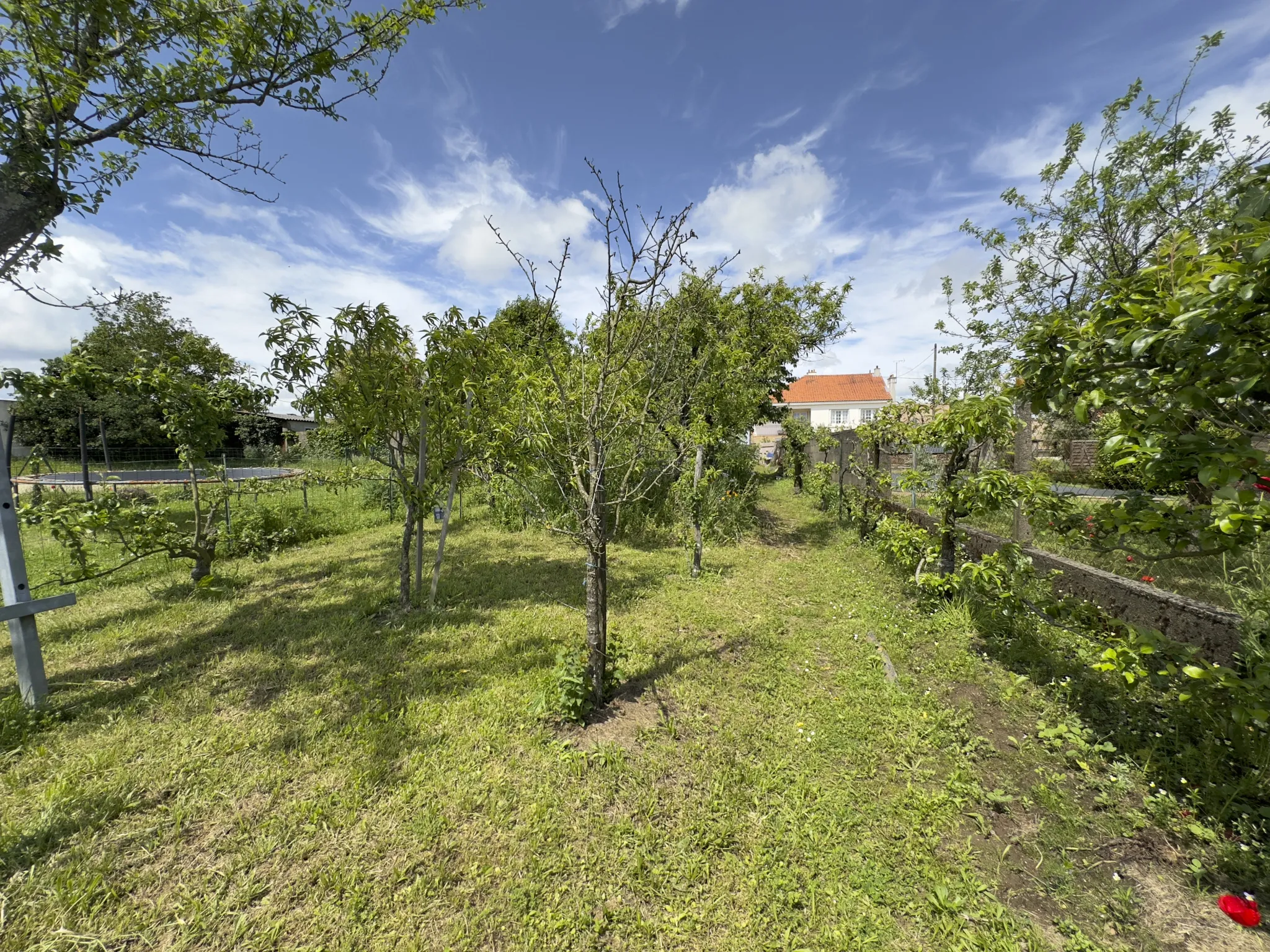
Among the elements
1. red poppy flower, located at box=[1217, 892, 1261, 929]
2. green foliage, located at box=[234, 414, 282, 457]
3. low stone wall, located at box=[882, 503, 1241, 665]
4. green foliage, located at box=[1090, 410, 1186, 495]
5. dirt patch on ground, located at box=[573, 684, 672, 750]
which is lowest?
dirt patch on ground, located at box=[573, 684, 672, 750]

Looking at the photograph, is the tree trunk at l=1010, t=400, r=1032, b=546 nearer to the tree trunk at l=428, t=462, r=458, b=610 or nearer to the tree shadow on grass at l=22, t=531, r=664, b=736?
the tree shadow on grass at l=22, t=531, r=664, b=736

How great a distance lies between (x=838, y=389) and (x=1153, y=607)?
49.6 meters

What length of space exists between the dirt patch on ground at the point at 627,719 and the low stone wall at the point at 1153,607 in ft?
10.5

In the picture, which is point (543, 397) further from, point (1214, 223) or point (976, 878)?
point (1214, 223)

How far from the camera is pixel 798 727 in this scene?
302 cm

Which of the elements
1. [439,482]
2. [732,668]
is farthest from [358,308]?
[732,668]

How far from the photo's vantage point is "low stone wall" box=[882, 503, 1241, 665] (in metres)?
2.61

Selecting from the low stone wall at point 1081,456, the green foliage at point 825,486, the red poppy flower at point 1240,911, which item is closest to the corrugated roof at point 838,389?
the low stone wall at point 1081,456

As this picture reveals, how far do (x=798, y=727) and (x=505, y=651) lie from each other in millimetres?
2487

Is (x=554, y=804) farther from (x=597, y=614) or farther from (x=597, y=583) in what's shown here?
(x=597, y=583)

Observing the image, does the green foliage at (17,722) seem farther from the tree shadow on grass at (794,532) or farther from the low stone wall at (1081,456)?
the low stone wall at (1081,456)

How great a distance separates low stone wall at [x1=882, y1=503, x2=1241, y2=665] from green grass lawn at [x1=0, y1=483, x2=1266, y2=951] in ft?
2.68

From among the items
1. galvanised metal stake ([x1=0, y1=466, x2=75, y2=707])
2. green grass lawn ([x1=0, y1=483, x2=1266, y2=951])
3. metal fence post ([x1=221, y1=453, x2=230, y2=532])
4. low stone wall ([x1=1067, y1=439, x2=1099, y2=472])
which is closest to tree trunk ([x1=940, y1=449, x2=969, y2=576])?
green grass lawn ([x1=0, y1=483, x2=1266, y2=951])

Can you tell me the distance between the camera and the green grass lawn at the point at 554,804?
1.82m
